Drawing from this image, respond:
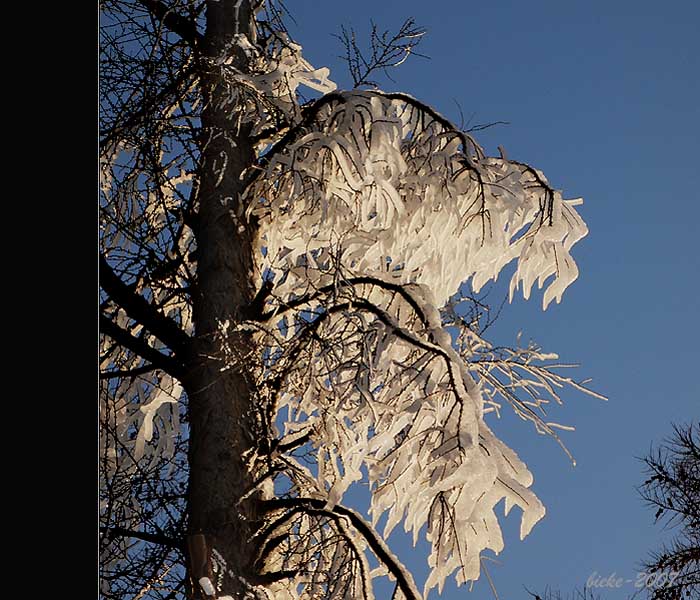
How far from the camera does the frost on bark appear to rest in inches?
135

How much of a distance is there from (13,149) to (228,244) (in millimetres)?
2673

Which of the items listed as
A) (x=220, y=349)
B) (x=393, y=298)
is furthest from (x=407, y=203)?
(x=220, y=349)

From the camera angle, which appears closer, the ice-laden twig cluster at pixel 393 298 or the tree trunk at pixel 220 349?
the ice-laden twig cluster at pixel 393 298

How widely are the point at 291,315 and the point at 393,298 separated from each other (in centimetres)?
44

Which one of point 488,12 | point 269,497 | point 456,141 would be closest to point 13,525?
point 269,497

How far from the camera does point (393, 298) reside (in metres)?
3.92

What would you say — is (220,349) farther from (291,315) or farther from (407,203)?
(407,203)

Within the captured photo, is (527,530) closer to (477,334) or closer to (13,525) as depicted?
(477,334)

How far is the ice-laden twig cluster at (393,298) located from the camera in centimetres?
328

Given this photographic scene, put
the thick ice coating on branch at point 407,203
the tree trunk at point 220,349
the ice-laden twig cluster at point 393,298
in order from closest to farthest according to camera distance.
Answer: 1. the ice-laden twig cluster at point 393,298
2. the tree trunk at point 220,349
3. the thick ice coating on branch at point 407,203

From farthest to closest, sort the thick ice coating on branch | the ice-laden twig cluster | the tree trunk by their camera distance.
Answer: the thick ice coating on branch
the tree trunk
the ice-laden twig cluster

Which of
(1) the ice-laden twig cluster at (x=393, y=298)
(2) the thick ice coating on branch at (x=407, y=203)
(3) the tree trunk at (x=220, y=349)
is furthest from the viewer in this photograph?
(2) the thick ice coating on branch at (x=407, y=203)

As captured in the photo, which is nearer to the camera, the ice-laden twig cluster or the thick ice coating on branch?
the ice-laden twig cluster

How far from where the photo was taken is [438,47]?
4.61 m
